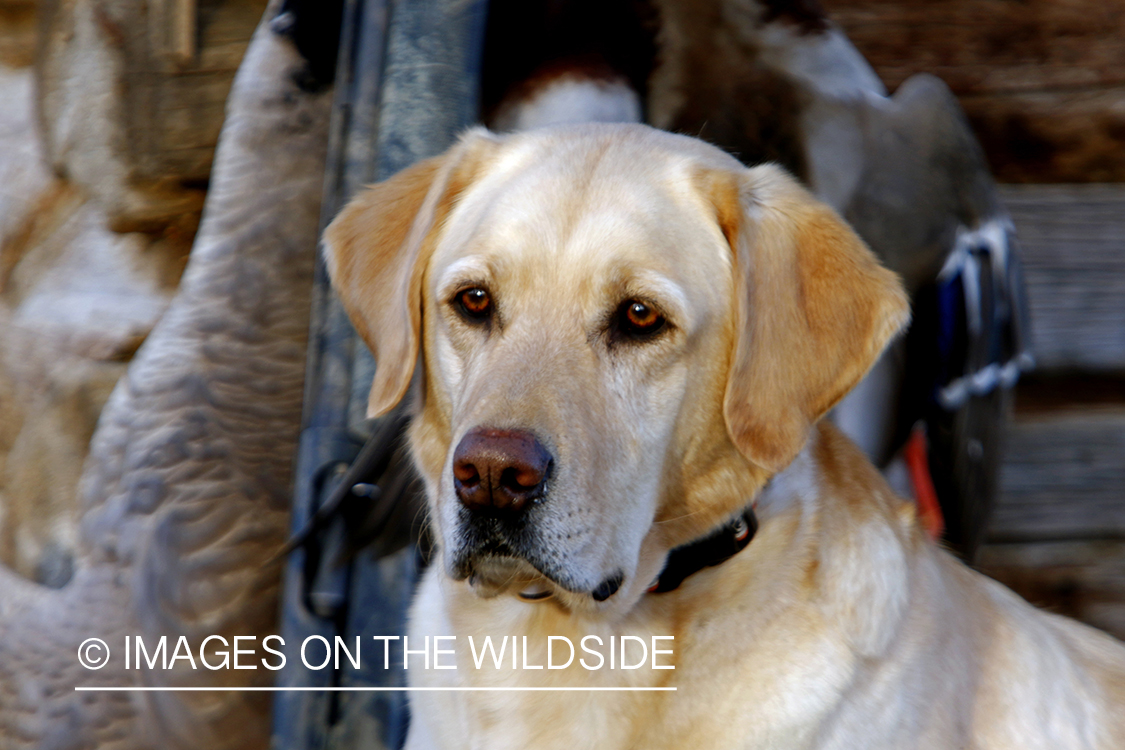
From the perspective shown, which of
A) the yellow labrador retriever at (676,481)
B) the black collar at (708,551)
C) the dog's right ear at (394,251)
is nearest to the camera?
the yellow labrador retriever at (676,481)

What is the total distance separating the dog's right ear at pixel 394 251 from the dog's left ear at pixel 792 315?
1.44 ft

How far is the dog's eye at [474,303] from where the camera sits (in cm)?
134

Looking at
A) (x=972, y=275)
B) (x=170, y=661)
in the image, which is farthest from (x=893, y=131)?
(x=170, y=661)

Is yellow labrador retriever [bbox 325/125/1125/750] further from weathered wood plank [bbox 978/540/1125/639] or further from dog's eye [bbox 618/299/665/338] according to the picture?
weathered wood plank [bbox 978/540/1125/639]

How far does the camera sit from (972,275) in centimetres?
244

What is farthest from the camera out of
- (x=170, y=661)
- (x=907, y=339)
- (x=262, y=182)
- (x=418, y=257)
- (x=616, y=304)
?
(x=907, y=339)

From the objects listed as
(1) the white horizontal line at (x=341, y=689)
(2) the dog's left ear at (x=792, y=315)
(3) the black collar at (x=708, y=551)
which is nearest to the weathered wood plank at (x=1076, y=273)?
(2) the dog's left ear at (x=792, y=315)

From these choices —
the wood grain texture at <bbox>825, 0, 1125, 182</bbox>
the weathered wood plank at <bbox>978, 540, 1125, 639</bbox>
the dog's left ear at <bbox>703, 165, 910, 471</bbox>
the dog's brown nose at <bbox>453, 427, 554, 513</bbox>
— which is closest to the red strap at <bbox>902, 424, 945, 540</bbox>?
the weathered wood plank at <bbox>978, 540, 1125, 639</bbox>

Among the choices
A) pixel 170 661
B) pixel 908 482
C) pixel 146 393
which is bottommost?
pixel 170 661

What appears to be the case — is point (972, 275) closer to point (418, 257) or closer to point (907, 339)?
point (907, 339)

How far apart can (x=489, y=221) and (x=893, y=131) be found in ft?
5.18

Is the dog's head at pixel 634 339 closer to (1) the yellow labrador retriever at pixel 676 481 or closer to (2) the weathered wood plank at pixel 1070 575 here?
(1) the yellow labrador retriever at pixel 676 481

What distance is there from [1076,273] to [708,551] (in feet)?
6.00

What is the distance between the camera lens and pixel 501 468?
1115 millimetres
